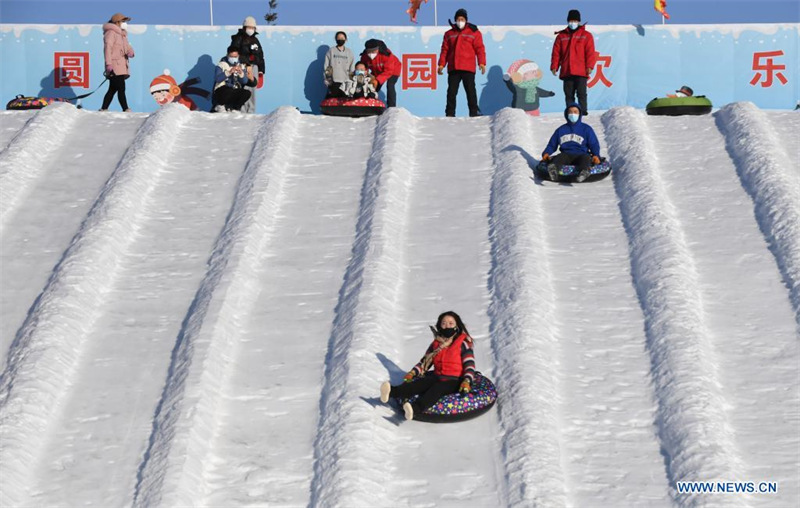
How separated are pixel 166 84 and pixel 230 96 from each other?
7.27 feet

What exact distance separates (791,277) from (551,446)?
114 inches

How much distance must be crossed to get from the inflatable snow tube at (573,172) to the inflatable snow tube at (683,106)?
234 cm

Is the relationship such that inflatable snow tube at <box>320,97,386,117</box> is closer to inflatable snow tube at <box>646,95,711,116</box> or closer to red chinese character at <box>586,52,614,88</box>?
inflatable snow tube at <box>646,95,711,116</box>

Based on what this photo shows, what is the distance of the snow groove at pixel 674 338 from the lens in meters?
8.55

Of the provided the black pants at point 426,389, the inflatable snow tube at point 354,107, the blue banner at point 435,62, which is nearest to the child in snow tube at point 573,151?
the inflatable snow tube at point 354,107

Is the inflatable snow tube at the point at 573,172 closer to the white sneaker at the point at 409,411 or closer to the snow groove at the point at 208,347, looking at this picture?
the snow groove at the point at 208,347

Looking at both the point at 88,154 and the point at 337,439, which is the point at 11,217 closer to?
the point at 88,154

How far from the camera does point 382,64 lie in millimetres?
16281

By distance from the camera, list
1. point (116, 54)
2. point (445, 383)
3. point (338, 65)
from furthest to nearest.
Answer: point (338, 65) < point (116, 54) < point (445, 383)

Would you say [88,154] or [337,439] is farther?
[88,154]

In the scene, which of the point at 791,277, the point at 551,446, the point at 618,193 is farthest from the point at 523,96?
the point at 551,446

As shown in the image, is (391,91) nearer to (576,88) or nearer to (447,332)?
(576,88)

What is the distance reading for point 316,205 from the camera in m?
12.3

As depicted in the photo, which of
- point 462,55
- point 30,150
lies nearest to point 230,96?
point 462,55
